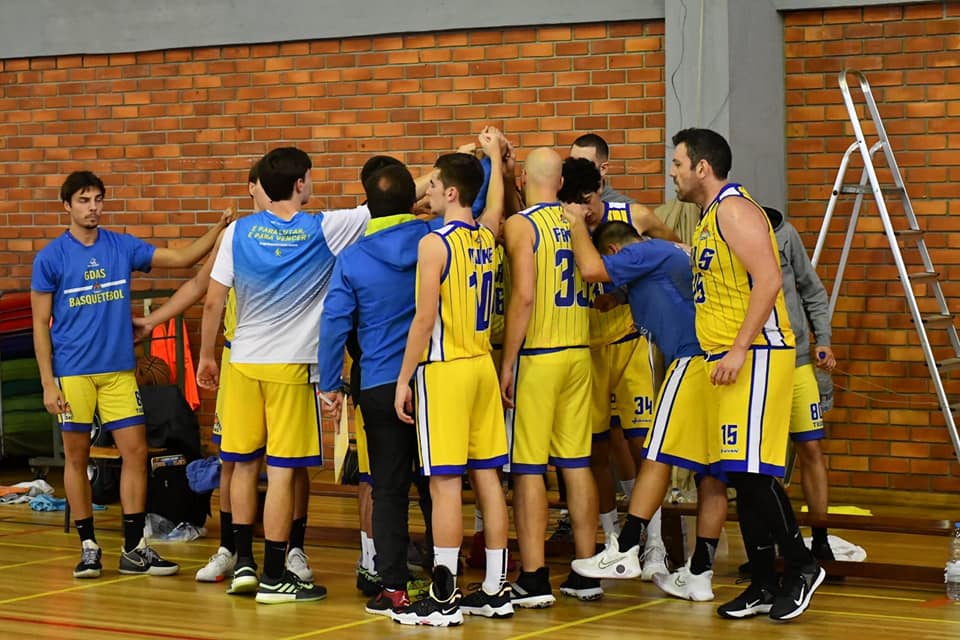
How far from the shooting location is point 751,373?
5.32 meters

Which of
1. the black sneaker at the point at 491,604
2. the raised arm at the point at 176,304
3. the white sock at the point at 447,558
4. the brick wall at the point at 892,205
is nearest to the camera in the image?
the white sock at the point at 447,558

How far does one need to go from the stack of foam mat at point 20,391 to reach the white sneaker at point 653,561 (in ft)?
16.3

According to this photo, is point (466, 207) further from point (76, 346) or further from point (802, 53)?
point (802, 53)

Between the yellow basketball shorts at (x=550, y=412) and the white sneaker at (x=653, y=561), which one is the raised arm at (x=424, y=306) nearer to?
the yellow basketball shorts at (x=550, y=412)

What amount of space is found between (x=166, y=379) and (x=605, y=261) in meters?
4.38

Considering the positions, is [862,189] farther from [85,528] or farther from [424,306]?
[85,528]

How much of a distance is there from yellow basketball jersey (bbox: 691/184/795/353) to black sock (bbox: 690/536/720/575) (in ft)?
2.62

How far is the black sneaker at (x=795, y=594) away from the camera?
531 cm

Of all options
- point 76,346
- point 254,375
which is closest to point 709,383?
point 254,375

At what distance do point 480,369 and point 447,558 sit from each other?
713mm

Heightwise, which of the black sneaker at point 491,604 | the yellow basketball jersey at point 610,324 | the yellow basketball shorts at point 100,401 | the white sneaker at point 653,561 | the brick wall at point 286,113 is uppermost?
the brick wall at point 286,113

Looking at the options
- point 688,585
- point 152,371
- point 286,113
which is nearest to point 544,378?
point 688,585

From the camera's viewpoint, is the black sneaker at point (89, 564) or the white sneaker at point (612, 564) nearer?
the white sneaker at point (612, 564)

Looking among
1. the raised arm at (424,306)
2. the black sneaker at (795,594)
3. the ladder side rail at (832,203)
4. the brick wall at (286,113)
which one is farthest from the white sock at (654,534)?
the brick wall at (286,113)
